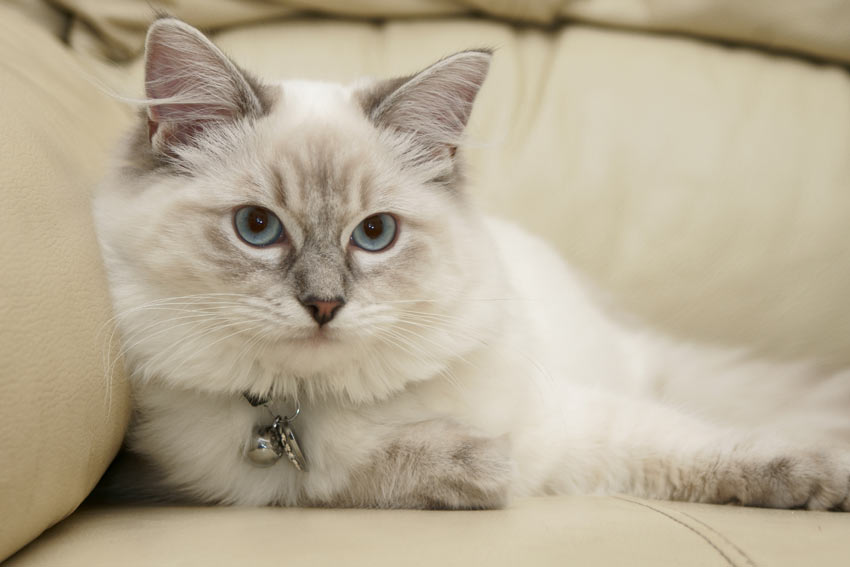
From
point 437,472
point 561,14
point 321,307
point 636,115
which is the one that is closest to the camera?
point 321,307

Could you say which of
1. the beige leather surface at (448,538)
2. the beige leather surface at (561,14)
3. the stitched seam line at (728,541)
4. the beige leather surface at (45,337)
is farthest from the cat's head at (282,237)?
the beige leather surface at (561,14)

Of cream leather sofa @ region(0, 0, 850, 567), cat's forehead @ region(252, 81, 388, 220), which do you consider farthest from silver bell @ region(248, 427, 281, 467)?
cream leather sofa @ region(0, 0, 850, 567)

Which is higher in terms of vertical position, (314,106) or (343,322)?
(314,106)

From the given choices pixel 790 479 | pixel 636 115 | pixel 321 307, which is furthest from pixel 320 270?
pixel 636 115

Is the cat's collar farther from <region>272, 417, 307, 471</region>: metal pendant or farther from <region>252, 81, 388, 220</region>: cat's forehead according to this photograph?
<region>252, 81, 388, 220</region>: cat's forehead

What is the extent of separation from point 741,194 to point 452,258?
1.44 m

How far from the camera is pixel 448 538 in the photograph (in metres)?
1.33

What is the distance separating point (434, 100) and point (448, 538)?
0.95 m

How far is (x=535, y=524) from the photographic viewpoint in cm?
142

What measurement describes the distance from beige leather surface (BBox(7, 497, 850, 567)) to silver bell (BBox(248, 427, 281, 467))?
0.38 feet

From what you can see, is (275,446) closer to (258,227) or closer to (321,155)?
(258,227)

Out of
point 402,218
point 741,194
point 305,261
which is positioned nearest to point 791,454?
point 402,218

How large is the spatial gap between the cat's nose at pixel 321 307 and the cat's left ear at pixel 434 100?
1.60ft

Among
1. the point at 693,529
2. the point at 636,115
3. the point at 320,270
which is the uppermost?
the point at 636,115
